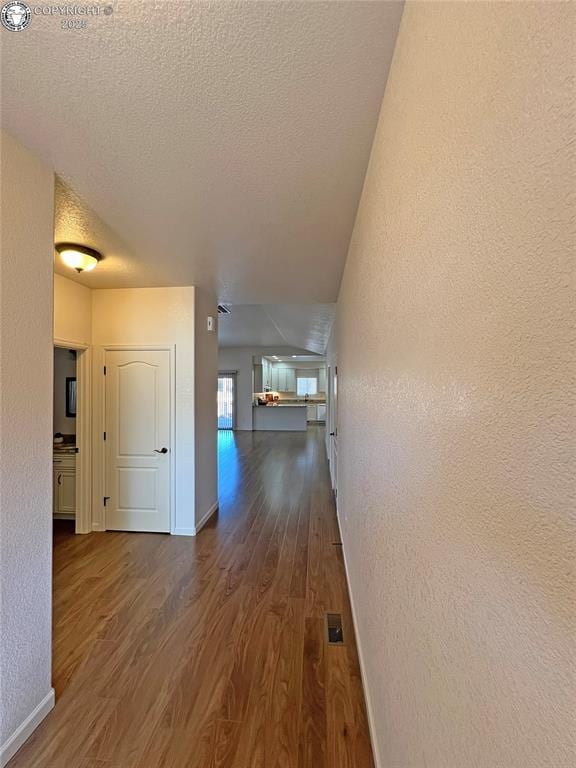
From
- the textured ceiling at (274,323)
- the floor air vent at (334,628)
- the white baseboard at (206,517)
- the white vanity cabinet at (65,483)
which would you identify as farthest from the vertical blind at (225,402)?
the floor air vent at (334,628)

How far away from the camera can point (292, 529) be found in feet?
12.6

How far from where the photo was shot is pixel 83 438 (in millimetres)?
3721

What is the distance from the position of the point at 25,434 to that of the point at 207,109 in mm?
1563

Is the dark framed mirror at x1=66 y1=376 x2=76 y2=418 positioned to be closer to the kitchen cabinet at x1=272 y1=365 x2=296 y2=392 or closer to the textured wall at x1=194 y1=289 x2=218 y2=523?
the textured wall at x1=194 y1=289 x2=218 y2=523

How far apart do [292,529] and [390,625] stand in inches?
110

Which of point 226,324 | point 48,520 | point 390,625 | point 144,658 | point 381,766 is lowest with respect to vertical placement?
point 144,658

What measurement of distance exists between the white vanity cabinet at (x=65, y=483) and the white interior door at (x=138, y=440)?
1.87 ft

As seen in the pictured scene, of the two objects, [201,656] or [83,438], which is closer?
[201,656]

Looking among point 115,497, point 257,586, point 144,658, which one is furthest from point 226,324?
point 144,658

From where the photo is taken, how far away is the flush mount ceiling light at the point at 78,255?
2562 mm

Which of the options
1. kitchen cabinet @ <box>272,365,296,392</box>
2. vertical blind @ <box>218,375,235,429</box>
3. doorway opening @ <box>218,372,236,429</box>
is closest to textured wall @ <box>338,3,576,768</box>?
doorway opening @ <box>218,372,236,429</box>

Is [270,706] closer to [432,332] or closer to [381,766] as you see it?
[381,766]

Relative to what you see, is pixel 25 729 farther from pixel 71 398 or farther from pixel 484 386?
pixel 71 398

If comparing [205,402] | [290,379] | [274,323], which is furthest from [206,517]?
[290,379]
